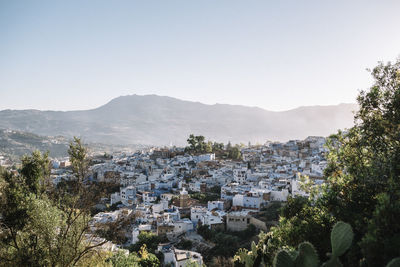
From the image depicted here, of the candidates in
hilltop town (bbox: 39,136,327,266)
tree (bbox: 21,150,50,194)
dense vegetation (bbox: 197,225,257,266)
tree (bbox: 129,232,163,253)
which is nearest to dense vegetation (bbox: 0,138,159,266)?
hilltop town (bbox: 39,136,327,266)

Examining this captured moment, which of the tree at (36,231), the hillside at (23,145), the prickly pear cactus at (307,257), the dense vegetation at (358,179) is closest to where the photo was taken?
the prickly pear cactus at (307,257)

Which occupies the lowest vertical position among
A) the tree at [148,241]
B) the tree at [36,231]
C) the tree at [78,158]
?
the tree at [148,241]

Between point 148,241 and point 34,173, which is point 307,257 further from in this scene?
point 148,241

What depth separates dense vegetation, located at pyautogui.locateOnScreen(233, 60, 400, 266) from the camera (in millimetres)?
5766

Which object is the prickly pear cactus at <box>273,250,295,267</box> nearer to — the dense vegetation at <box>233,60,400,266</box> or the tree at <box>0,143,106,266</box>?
the dense vegetation at <box>233,60,400,266</box>

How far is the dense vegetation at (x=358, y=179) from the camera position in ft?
18.9

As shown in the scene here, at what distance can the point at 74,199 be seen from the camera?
309 inches

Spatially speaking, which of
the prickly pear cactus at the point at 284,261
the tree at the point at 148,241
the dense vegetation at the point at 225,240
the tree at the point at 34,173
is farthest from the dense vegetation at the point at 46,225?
the tree at the point at 148,241

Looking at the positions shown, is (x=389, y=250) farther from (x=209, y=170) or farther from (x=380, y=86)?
(x=209, y=170)

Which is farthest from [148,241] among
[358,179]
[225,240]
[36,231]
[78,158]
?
[358,179]

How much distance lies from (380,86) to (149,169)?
50864mm

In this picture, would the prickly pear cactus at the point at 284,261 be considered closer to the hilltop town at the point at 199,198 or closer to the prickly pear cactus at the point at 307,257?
the prickly pear cactus at the point at 307,257

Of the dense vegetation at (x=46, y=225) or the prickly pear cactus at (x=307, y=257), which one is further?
the dense vegetation at (x=46, y=225)

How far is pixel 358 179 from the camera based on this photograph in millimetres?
6387
